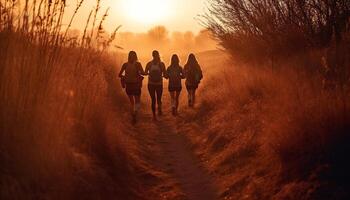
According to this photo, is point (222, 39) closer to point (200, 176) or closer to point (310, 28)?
point (310, 28)

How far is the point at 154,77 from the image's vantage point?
13.9 m

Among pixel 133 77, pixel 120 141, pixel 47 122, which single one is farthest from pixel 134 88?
pixel 47 122

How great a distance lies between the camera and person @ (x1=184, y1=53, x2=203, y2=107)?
1563cm

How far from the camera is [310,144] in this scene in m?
6.71

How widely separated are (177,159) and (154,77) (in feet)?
15.8

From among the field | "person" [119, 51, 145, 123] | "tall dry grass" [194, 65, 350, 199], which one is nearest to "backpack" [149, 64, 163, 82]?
"person" [119, 51, 145, 123]

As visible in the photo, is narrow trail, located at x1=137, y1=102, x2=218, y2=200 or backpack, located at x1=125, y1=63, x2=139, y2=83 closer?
narrow trail, located at x1=137, y1=102, x2=218, y2=200

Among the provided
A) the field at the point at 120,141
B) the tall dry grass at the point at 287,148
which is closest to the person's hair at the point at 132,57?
the field at the point at 120,141

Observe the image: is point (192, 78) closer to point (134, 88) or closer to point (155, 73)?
point (155, 73)

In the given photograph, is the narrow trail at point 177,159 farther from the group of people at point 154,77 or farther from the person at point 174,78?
the person at point 174,78

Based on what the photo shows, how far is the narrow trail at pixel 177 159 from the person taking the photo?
24.5 feet

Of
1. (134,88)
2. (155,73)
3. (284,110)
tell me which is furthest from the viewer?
(155,73)

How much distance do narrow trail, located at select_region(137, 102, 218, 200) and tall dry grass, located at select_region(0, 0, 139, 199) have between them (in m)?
0.93

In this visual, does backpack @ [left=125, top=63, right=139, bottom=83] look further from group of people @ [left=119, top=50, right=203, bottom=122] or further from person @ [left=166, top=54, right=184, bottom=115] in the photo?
person @ [left=166, top=54, right=184, bottom=115]
